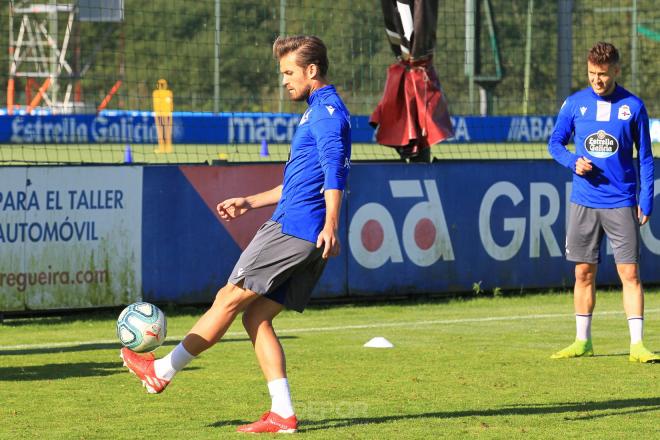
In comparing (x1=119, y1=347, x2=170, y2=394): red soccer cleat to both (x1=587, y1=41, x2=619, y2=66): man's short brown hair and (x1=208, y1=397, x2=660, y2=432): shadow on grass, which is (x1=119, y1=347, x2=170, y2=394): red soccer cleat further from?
(x1=587, y1=41, x2=619, y2=66): man's short brown hair

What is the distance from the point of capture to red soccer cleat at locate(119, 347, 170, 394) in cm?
672

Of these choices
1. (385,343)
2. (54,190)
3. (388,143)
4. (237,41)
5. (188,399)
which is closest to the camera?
(188,399)

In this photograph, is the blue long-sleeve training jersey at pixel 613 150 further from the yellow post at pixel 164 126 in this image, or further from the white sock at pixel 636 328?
the yellow post at pixel 164 126

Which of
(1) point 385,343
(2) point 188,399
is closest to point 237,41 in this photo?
(1) point 385,343

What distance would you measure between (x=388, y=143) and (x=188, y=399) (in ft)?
20.0

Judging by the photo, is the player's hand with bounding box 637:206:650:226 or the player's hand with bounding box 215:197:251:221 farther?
the player's hand with bounding box 637:206:650:226

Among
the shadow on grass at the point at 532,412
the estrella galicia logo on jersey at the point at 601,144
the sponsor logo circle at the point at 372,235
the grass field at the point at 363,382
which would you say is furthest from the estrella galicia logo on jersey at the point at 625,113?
the sponsor logo circle at the point at 372,235

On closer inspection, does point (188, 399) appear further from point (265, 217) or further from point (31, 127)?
point (31, 127)

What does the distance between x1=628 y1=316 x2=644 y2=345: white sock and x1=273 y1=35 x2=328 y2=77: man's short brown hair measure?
382 centimetres

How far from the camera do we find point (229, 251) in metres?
12.4

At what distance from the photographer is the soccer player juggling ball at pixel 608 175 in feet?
30.3

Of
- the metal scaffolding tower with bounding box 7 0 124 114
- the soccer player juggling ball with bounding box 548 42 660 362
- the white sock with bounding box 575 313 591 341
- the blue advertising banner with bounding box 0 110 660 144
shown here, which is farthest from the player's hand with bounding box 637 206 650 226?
the metal scaffolding tower with bounding box 7 0 124 114

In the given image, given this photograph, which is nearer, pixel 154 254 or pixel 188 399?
pixel 188 399

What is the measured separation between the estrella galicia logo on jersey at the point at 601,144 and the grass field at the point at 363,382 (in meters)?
1.47
